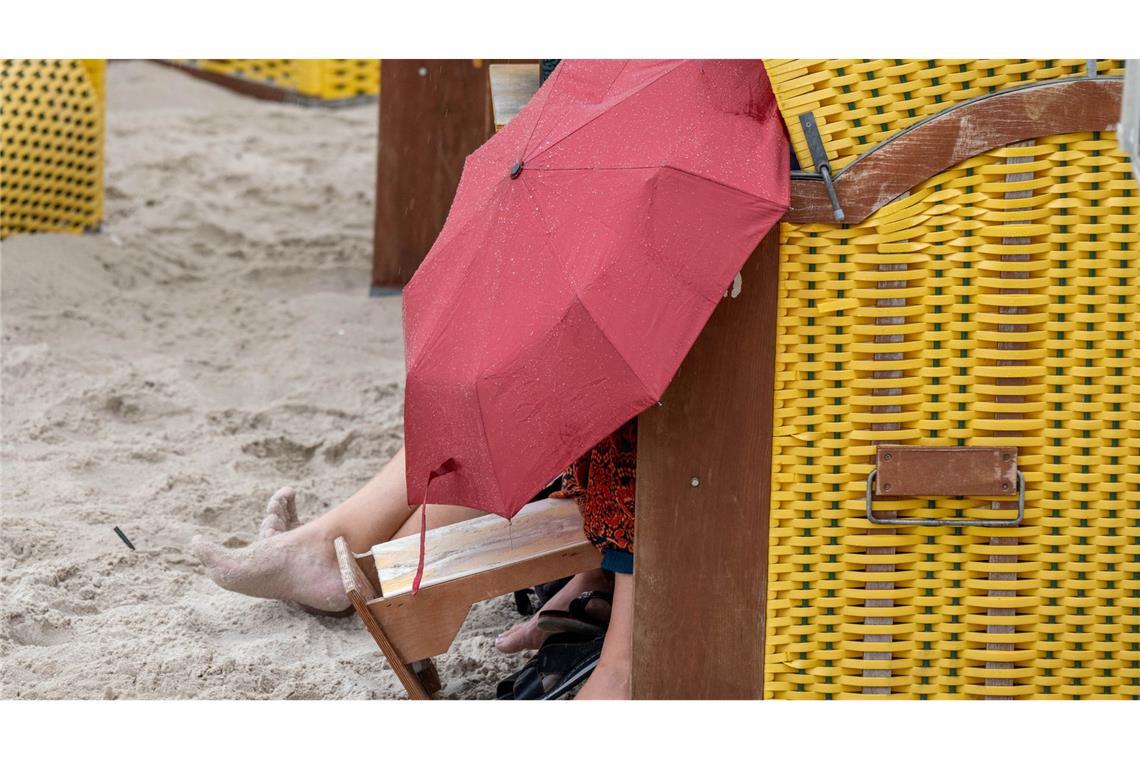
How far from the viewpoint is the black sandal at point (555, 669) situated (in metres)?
2.22

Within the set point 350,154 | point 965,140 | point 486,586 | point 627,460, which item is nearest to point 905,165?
point 965,140

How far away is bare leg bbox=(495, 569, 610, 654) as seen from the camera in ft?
8.06

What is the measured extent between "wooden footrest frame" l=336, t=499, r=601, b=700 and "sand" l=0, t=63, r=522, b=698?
16cm

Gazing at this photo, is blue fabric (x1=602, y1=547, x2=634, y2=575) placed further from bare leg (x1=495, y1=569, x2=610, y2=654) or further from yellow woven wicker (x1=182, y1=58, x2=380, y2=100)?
yellow woven wicker (x1=182, y1=58, x2=380, y2=100)

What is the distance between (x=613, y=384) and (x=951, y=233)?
53 centimetres

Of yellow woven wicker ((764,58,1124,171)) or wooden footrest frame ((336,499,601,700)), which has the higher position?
yellow woven wicker ((764,58,1124,171))

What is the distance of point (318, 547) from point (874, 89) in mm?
1356

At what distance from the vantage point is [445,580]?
7.20 ft

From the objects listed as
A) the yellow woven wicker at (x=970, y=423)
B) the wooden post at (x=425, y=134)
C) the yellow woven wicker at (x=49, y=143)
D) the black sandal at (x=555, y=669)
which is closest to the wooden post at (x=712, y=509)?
the yellow woven wicker at (x=970, y=423)

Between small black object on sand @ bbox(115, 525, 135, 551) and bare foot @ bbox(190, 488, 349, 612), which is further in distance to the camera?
small black object on sand @ bbox(115, 525, 135, 551)

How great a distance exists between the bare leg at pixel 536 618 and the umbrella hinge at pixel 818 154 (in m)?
0.93

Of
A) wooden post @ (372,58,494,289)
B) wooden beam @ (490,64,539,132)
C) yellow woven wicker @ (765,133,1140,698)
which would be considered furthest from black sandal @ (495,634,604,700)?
wooden post @ (372,58,494,289)

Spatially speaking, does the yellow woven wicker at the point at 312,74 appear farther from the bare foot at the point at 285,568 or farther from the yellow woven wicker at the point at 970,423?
the yellow woven wicker at the point at 970,423

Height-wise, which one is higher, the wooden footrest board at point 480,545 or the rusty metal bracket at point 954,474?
the rusty metal bracket at point 954,474
